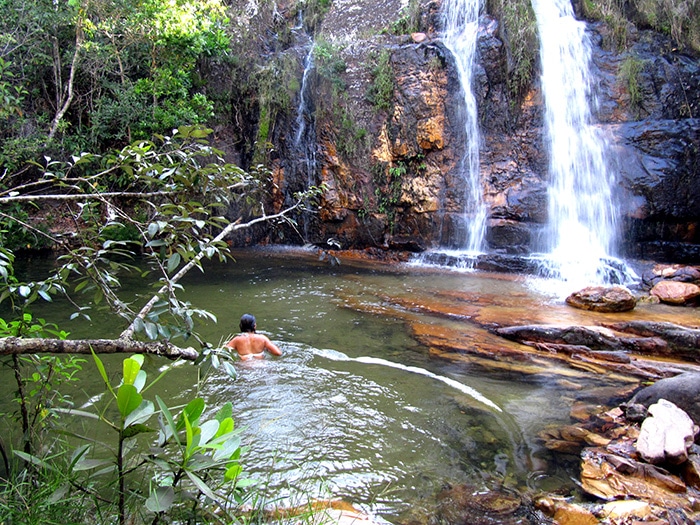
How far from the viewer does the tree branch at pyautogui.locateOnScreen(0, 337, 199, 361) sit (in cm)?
152

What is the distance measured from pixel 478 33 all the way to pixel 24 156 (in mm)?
13315

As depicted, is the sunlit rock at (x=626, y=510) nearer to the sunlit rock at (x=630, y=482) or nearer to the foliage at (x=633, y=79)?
the sunlit rock at (x=630, y=482)

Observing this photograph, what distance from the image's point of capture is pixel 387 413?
4.14 meters

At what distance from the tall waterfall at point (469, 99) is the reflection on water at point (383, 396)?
464 cm

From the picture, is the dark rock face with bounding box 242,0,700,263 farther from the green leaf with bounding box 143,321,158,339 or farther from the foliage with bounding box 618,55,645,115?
the green leaf with bounding box 143,321,158,339

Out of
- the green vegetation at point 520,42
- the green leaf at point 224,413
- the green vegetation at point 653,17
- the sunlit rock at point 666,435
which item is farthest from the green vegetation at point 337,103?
the green leaf at point 224,413

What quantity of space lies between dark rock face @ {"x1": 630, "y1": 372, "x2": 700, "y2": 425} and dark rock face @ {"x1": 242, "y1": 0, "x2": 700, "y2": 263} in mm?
8454

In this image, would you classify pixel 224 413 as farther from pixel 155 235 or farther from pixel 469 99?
pixel 469 99

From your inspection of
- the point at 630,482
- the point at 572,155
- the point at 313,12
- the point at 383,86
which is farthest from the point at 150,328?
the point at 313,12

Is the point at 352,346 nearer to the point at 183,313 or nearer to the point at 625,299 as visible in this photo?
the point at 183,313

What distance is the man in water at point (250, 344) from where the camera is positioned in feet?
17.9

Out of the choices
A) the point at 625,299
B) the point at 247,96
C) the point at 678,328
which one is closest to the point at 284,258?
the point at 247,96

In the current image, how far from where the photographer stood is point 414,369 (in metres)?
5.21

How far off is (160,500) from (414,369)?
4.20m
